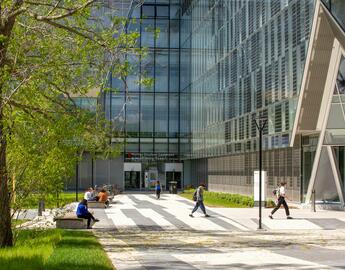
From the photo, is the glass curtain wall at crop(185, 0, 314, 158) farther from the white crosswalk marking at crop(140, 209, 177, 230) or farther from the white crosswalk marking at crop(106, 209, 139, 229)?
the white crosswalk marking at crop(106, 209, 139, 229)

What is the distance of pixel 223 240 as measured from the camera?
20.3m

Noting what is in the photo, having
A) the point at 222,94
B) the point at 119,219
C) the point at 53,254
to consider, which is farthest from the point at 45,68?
the point at 222,94

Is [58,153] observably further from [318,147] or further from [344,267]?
[318,147]

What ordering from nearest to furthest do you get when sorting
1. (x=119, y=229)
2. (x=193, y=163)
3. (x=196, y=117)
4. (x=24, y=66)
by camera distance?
(x=24, y=66) → (x=119, y=229) → (x=196, y=117) → (x=193, y=163)

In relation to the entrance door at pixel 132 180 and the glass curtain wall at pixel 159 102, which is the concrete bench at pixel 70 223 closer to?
the glass curtain wall at pixel 159 102

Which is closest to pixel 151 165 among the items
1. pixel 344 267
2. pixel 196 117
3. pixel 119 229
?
pixel 196 117

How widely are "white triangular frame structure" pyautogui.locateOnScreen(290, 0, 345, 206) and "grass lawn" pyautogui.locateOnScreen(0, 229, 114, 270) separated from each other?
1682cm

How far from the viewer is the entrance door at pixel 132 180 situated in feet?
251

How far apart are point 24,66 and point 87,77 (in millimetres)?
2937

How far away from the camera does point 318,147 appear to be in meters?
33.4

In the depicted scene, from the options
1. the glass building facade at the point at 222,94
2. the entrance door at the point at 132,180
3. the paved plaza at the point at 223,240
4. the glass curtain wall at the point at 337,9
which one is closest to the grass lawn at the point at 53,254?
the paved plaza at the point at 223,240

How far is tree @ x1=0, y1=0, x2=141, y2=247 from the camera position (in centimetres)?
1542

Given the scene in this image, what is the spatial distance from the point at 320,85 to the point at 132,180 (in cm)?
4618

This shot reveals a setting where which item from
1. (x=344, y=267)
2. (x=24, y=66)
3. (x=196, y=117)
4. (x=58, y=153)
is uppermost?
(x=196, y=117)
